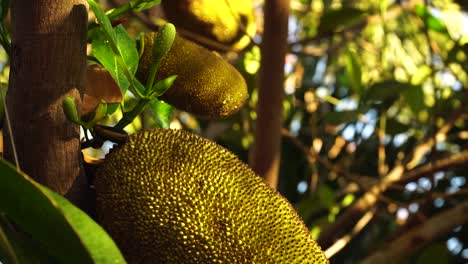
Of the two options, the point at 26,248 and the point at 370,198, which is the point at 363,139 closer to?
the point at 370,198

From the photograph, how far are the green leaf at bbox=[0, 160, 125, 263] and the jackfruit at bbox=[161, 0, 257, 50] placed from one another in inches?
24.5

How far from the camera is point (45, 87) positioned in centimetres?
57

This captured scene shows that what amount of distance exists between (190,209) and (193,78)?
20 centimetres

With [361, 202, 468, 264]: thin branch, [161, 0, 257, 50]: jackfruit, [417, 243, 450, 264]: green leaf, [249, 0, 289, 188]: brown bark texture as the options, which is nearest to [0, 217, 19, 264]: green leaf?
[161, 0, 257, 50]: jackfruit

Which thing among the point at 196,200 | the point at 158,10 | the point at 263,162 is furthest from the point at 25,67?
the point at 158,10

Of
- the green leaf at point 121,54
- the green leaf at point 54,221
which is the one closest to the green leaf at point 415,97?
the green leaf at point 121,54

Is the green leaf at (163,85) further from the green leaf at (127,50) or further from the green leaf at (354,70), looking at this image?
the green leaf at (354,70)

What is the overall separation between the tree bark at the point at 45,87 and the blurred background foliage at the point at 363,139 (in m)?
0.68

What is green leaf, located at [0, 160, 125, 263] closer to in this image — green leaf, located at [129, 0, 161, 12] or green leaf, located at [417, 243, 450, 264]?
green leaf, located at [129, 0, 161, 12]

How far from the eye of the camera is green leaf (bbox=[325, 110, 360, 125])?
5.13 ft

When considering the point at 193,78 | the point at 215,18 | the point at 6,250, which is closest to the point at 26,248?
the point at 6,250

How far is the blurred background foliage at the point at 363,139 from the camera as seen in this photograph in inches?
59.9

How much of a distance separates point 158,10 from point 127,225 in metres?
1.23

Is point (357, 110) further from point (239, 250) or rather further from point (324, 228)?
point (239, 250)
